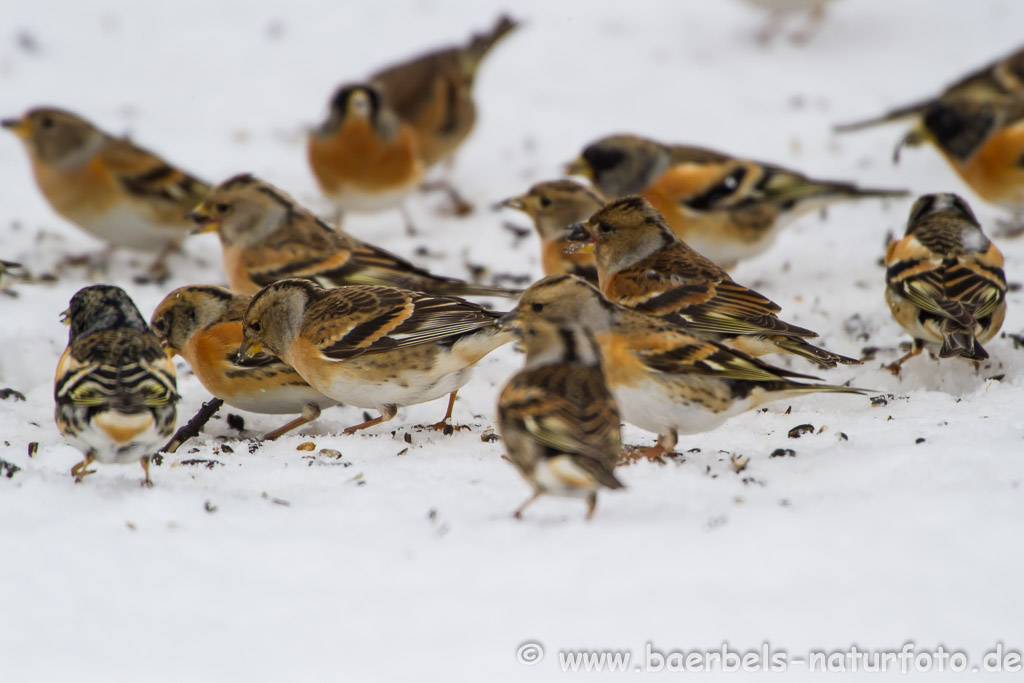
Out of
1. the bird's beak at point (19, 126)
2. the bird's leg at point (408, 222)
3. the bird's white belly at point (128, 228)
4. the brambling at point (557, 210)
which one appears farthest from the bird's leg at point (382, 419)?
the bird's beak at point (19, 126)

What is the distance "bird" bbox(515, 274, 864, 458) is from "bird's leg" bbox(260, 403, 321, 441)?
1.14 m

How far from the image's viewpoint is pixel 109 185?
6156 mm

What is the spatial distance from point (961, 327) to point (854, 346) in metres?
0.94

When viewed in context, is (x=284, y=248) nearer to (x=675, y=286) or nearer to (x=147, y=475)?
(x=675, y=286)

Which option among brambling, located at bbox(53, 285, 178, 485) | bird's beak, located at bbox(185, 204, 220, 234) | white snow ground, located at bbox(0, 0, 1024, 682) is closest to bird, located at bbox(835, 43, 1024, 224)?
white snow ground, located at bbox(0, 0, 1024, 682)

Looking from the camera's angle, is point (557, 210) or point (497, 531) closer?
point (497, 531)

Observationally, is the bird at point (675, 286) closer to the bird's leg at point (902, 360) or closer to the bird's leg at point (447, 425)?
the bird's leg at point (902, 360)

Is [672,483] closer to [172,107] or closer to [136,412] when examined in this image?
[136,412]

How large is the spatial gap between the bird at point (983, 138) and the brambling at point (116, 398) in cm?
466

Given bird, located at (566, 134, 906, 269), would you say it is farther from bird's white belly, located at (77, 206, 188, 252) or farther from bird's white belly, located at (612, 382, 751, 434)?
bird's white belly, located at (77, 206, 188, 252)

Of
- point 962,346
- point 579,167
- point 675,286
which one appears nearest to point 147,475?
point 675,286

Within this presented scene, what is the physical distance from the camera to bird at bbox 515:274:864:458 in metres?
3.47

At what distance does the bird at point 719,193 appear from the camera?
5.78 m

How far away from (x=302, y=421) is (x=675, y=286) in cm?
156
